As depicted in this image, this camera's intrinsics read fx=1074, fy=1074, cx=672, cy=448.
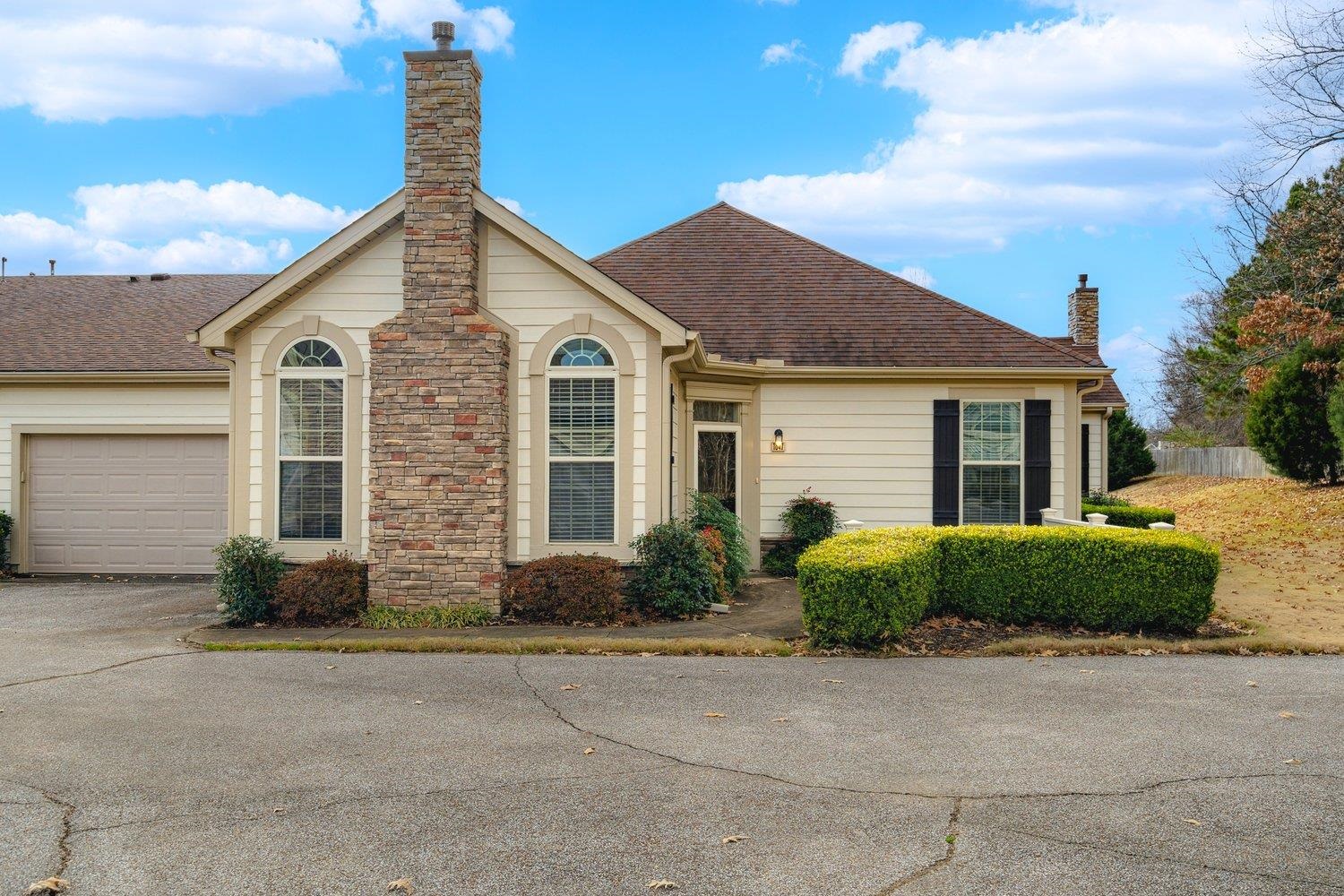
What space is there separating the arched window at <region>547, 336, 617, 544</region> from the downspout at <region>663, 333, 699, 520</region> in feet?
1.84

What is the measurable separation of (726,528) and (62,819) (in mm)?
8715

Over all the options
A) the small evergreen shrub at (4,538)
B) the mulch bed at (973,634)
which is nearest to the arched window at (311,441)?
the mulch bed at (973,634)

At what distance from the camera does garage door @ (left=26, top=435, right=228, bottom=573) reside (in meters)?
15.2

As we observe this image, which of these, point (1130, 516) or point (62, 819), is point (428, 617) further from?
point (1130, 516)

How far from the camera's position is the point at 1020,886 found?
4.24 metres

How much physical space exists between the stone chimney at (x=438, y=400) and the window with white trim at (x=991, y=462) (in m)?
6.63

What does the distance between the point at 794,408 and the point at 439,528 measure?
18.7 ft

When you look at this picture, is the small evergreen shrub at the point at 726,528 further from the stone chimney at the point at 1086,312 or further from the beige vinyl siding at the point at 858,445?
the stone chimney at the point at 1086,312

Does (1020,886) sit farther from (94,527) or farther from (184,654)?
(94,527)

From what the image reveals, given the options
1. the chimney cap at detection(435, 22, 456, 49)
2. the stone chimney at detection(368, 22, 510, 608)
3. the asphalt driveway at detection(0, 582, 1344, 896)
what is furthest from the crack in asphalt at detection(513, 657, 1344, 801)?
the chimney cap at detection(435, 22, 456, 49)

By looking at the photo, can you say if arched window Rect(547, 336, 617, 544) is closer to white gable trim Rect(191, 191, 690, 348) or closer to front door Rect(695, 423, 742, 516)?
white gable trim Rect(191, 191, 690, 348)

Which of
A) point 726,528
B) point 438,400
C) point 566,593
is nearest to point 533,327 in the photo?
point 438,400

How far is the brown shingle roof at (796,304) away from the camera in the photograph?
14.6 metres

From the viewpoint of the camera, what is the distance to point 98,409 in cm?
1520
